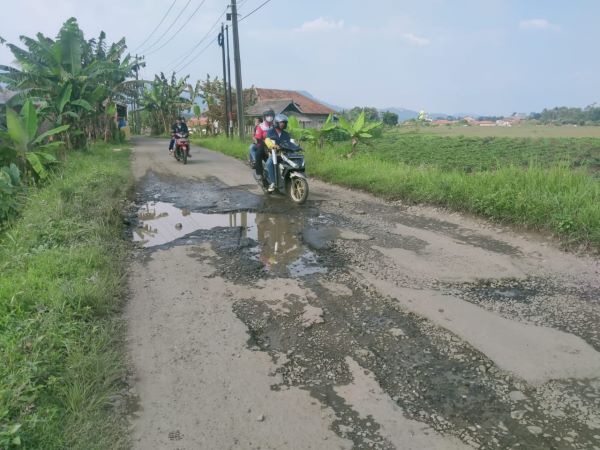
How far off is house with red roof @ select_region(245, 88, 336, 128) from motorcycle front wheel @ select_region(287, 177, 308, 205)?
28011mm

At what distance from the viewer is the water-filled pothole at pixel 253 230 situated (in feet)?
17.0

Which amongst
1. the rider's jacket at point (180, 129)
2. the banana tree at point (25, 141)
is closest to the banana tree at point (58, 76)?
the rider's jacket at point (180, 129)

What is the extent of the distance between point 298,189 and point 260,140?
4.61 ft

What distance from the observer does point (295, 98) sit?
45.1 metres

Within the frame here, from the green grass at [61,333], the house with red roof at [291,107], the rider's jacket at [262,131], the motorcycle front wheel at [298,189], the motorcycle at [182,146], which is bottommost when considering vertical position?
the green grass at [61,333]

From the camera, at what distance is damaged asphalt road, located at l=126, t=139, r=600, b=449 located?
2.51 meters

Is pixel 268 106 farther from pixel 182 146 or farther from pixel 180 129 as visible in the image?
pixel 182 146

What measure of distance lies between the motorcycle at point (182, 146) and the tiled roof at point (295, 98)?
26.9 m

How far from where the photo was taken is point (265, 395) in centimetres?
279

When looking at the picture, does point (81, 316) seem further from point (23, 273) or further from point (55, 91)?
point (55, 91)

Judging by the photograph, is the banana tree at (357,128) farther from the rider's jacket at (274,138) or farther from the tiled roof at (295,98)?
the tiled roof at (295,98)

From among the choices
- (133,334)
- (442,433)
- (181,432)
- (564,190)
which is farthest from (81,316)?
(564,190)

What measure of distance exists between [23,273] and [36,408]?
2287 millimetres

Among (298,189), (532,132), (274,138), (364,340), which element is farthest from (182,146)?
(532,132)
